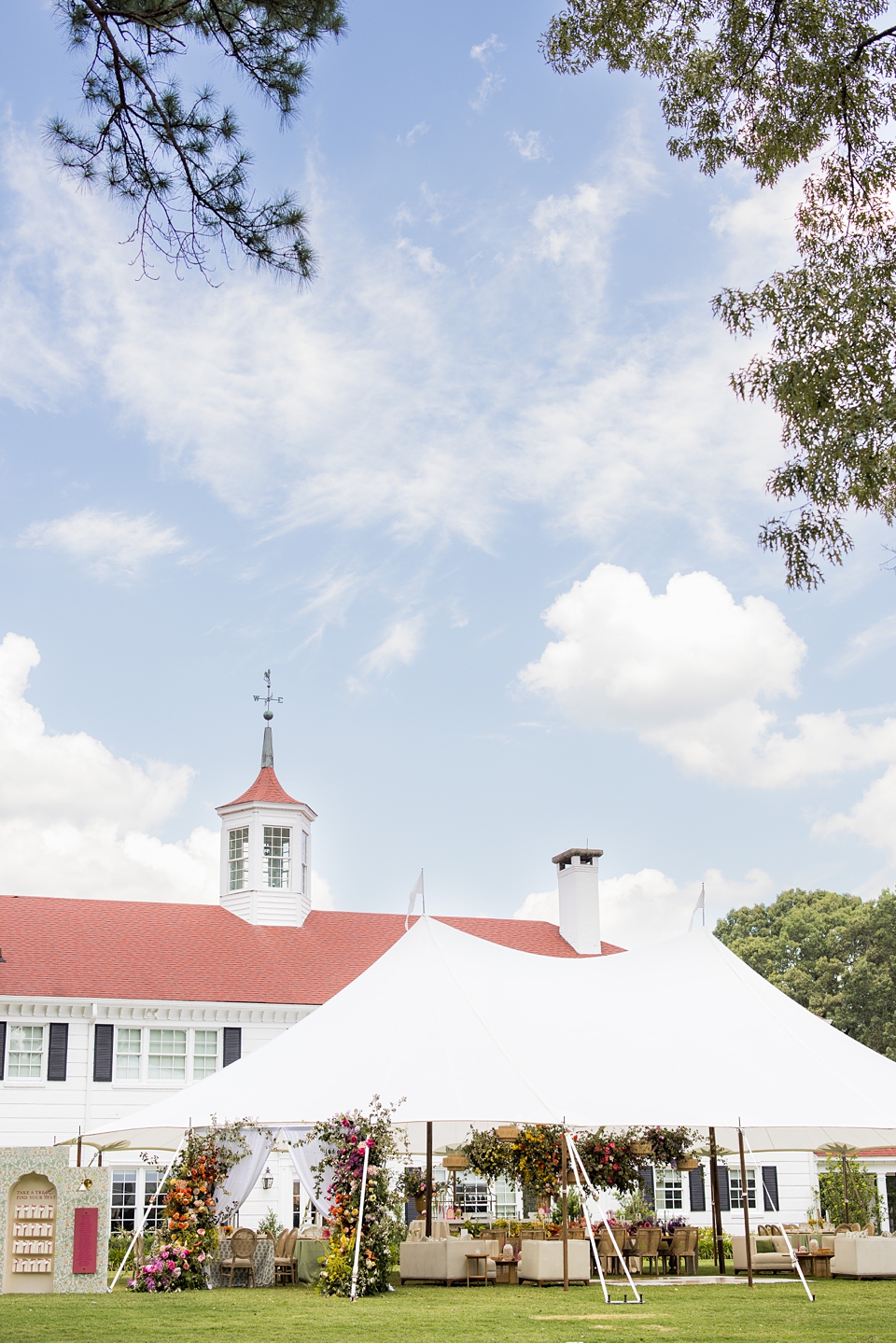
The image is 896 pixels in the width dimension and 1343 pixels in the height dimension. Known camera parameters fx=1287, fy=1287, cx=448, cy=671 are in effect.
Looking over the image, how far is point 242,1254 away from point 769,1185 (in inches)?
560

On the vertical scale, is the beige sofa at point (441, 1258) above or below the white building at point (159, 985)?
below

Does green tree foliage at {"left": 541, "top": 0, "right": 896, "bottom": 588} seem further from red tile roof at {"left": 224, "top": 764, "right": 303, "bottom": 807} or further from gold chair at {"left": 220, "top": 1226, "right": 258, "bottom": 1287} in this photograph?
red tile roof at {"left": 224, "top": 764, "right": 303, "bottom": 807}

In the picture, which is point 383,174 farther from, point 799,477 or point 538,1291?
point 538,1291

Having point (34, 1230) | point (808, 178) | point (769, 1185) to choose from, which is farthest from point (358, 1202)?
point (769, 1185)

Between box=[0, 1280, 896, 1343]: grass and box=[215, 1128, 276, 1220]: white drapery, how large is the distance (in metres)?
1.50

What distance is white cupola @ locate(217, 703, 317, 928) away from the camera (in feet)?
94.8

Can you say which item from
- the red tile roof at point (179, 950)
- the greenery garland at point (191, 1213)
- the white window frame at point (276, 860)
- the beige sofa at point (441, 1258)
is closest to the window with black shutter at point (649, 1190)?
the red tile roof at point (179, 950)

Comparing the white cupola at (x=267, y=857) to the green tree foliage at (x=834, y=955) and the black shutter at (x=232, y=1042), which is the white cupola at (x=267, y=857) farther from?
the green tree foliage at (x=834, y=955)

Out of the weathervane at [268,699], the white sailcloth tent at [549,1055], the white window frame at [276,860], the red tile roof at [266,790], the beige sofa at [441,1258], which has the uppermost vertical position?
the weathervane at [268,699]

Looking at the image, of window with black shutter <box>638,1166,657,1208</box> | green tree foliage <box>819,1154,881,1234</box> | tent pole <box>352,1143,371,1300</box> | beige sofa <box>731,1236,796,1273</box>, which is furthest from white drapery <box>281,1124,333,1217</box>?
green tree foliage <box>819,1154,881,1234</box>

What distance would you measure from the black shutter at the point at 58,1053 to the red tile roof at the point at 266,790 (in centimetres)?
727

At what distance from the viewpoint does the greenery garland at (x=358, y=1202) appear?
13453mm

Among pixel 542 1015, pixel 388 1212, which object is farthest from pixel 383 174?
pixel 388 1212

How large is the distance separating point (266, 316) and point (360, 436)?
8.33 ft
